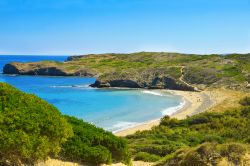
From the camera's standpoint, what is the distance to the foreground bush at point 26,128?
10406 millimetres

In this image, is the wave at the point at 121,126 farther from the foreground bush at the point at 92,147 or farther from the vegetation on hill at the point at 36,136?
the vegetation on hill at the point at 36,136

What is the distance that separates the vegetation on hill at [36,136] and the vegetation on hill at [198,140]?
96.0 inches

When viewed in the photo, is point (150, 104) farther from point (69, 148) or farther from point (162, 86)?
point (69, 148)

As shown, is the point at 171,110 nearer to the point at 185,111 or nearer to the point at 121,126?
the point at 185,111

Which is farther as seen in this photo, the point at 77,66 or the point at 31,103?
the point at 77,66

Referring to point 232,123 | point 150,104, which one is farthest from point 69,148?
point 150,104

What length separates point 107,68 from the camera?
5576 inches

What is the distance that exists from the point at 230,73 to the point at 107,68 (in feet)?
170

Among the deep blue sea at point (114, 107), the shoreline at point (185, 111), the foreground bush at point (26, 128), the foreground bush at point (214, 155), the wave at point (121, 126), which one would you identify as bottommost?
the deep blue sea at point (114, 107)

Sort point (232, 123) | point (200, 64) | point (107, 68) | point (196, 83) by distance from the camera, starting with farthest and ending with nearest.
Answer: point (107, 68) < point (200, 64) < point (196, 83) < point (232, 123)

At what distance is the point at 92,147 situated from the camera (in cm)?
1312

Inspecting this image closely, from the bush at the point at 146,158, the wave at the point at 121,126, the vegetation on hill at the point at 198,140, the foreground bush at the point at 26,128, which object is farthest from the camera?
the wave at the point at 121,126

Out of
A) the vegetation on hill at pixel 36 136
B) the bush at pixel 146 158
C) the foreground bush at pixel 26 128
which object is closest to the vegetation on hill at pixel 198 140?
the bush at pixel 146 158

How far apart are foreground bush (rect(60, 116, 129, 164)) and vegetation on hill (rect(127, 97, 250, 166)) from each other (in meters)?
1.71
